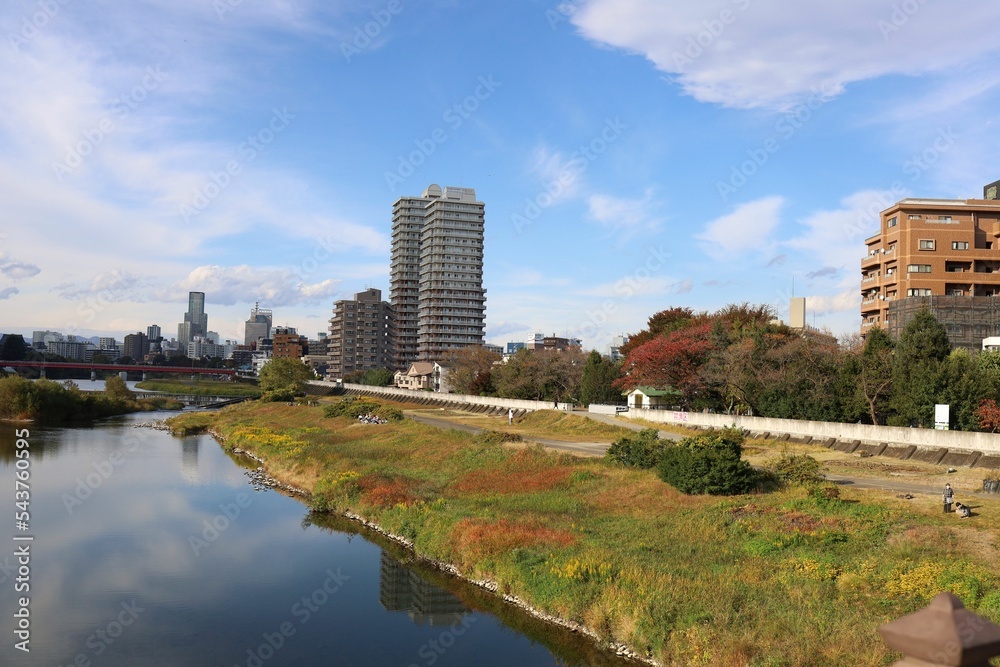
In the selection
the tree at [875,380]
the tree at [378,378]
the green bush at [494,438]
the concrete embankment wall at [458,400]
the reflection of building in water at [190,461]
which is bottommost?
the reflection of building in water at [190,461]

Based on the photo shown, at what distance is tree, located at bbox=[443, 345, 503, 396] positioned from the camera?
100 metres

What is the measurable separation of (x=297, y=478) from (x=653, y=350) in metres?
33.8

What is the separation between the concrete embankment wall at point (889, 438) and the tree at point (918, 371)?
3397 mm

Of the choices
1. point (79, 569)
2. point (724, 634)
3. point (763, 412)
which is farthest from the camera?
point (763, 412)

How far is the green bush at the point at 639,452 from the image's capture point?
34.8m

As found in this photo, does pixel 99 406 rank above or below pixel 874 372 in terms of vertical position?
below

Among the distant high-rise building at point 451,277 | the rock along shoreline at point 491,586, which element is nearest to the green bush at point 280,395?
the distant high-rise building at point 451,277

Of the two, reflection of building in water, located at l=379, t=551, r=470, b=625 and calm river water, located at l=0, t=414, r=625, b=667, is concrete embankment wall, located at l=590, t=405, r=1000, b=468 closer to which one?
calm river water, located at l=0, t=414, r=625, b=667

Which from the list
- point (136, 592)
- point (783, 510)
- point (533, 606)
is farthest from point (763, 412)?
point (136, 592)

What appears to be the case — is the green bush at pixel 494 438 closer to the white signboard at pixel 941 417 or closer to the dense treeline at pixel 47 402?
the white signboard at pixel 941 417

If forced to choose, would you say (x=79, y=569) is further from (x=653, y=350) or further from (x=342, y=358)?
(x=342, y=358)

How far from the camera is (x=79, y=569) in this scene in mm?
24594

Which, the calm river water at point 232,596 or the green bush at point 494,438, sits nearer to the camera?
the calm river water at point 232,596

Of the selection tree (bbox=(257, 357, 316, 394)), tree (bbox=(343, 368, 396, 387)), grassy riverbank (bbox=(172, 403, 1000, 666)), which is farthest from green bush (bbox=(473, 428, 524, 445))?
tree (bbox=(343, 368, 396, 387))
